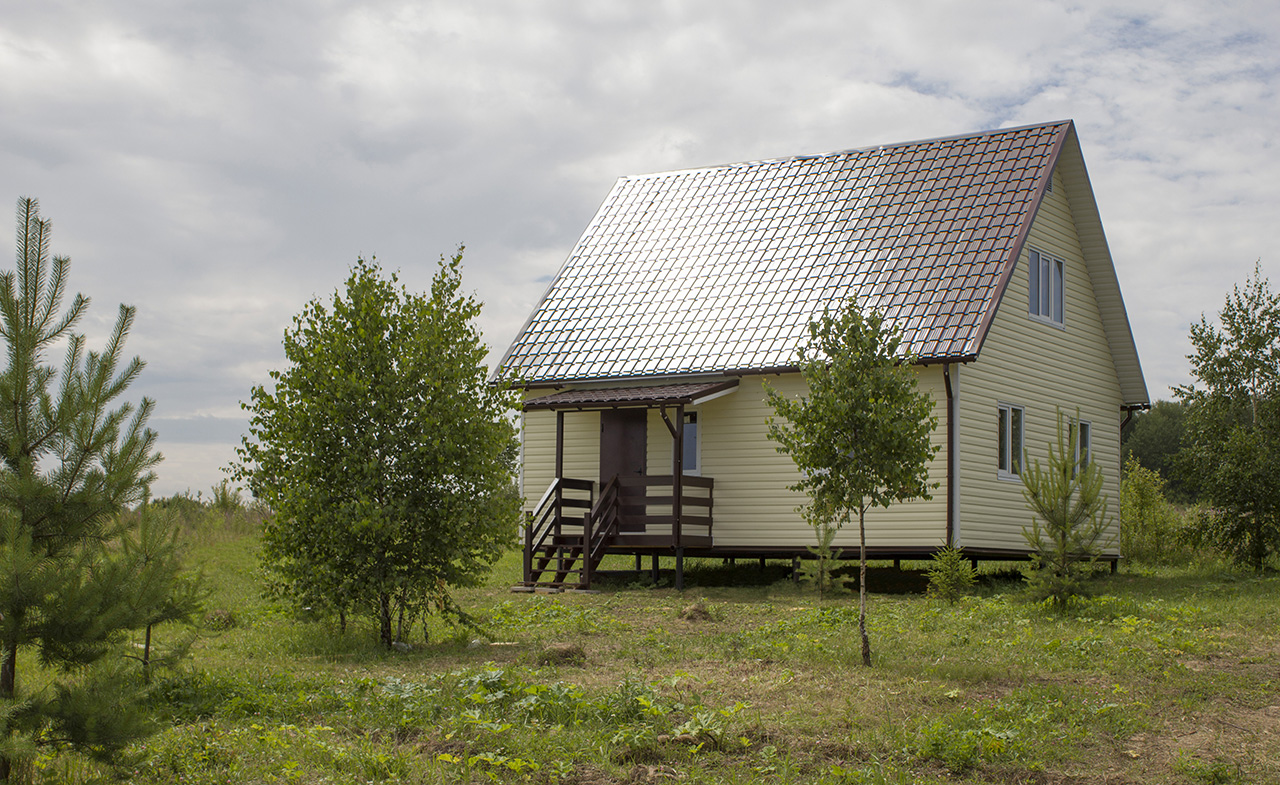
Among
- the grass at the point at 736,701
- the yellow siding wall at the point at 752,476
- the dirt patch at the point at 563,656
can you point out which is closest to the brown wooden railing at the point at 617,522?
the yellow siding wall at the point at 752,476

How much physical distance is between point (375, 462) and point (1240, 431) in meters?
18.5

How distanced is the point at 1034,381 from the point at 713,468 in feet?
20.2

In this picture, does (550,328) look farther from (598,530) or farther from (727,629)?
(727,629)

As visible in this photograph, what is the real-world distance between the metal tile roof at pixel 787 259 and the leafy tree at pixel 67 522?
37.3 ft

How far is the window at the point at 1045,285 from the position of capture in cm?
2003

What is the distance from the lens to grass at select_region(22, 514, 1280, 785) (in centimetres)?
667

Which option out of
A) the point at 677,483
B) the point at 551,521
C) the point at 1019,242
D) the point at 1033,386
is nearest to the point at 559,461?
the point at 551,521

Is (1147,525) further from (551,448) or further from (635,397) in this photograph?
(551,448)

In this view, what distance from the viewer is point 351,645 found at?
11461 millimetres

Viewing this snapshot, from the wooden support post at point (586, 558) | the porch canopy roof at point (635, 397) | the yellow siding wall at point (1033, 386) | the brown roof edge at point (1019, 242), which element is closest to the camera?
the brown roof edge at point (1019, 242)

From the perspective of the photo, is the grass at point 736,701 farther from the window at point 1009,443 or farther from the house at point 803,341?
the window at point 1009,443

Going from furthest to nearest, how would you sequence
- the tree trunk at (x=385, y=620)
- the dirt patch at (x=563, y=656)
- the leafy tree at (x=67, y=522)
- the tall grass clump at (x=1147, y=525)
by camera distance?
the tall grass clump at (x=1147, y=525) → the tree trunk at (x=385, y=620) → the dirt patch at (x=563, y=656) → the leafy tree at (x=67, y=522)

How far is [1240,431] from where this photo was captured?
72.1 ft

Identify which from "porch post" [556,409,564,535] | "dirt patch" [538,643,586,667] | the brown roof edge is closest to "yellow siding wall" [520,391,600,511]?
"porch post" [556,409,564,535]
